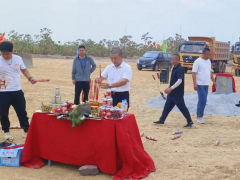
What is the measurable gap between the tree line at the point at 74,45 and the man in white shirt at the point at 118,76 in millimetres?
35324

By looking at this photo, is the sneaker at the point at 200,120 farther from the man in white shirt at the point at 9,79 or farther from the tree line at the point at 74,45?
the tree line at the point at 74,45

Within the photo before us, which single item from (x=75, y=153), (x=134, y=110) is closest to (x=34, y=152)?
(x=75, y=153)

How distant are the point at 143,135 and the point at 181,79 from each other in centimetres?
157

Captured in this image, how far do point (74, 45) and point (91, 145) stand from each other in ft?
142

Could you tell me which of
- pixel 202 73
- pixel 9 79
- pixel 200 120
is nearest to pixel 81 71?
pixel 9 79

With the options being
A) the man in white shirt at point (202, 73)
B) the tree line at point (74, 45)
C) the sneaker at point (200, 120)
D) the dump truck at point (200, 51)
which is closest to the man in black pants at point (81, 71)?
the man in white shirt at point (202, 73)

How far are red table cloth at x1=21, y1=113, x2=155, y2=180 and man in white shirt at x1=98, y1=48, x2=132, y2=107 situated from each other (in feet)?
2.92

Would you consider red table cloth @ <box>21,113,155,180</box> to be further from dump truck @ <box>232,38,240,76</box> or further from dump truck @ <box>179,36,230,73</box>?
dump truck @ <box>232,38,240,76</box>

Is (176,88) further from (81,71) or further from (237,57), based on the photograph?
(237,57)

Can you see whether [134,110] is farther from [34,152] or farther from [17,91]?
[34,152]

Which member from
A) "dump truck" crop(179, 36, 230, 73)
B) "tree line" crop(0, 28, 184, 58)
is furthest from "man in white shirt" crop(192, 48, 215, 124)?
"tree line" crop(0, 28, 184, 58)

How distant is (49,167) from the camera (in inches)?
236

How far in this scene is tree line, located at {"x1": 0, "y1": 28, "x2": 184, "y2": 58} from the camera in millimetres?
43531

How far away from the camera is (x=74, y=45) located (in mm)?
48000
